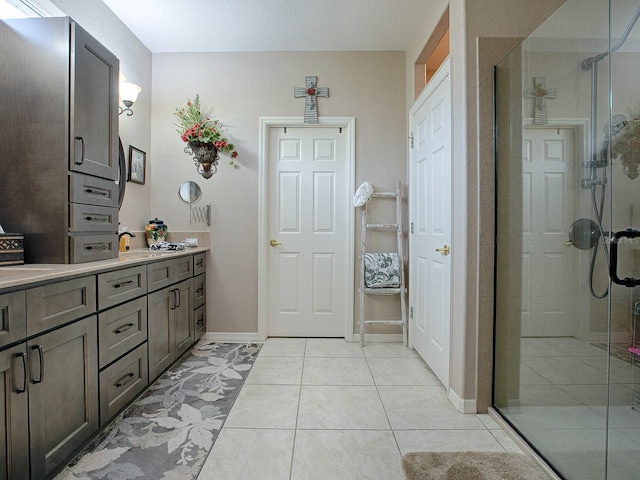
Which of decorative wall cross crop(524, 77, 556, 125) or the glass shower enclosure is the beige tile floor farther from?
decorative wall cross crop(524, 77, 556, 125)

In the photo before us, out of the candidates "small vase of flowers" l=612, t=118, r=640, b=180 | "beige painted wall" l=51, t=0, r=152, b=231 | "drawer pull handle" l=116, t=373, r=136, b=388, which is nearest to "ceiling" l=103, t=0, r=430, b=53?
"beige painted wall" l=51, t=0, r=152, b=231

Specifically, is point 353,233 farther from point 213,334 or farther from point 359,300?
point 213,334

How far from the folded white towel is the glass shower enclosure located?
4.58 ft

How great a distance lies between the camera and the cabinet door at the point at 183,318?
8.82ft

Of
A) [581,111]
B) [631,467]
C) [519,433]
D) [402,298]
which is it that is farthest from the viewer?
[402,298]

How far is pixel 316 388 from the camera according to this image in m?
2.39

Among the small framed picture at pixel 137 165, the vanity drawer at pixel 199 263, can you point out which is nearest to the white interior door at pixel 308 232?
the vanity drawer at pixel 199 263

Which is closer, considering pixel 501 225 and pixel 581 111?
pixel 581 111

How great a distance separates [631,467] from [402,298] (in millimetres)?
2038

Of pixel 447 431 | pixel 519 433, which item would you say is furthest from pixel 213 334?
pixel 519 433

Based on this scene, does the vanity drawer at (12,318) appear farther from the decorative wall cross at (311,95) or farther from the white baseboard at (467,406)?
the decorative wall cross at (311,95)

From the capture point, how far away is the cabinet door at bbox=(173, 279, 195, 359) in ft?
8.82

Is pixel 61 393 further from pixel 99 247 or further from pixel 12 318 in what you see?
pixel 99 247

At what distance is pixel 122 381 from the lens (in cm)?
193
